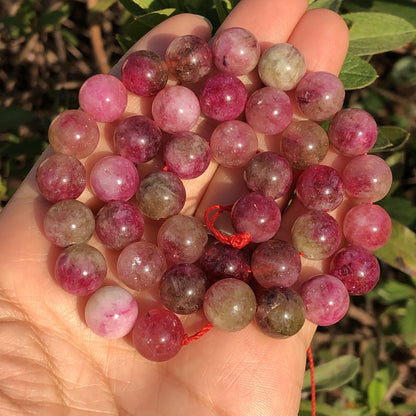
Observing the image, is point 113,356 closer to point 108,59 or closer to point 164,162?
point 164,162

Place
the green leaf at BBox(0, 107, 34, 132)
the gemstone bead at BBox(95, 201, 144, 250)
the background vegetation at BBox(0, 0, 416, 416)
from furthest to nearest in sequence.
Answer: the green leaf at BBox(0, 107, 34, 132)
the background vegetation at BBox(0, 0, 416, 416)
the gemstone bead at BBox(95, 201, 144, 250)

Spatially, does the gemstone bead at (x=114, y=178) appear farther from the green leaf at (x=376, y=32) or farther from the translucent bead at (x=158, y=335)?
the green leaf at (x=376, y=32)

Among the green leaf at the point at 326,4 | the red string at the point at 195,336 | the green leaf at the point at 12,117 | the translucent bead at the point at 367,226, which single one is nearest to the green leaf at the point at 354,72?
the green leaf at the point at 326,4

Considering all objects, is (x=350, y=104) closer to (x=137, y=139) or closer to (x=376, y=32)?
(x=376, y=32)

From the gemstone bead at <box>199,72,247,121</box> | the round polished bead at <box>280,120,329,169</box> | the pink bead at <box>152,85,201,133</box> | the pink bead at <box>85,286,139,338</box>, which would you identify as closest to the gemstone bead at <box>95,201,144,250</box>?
the pink bead at <box>85,286,139,338</box>

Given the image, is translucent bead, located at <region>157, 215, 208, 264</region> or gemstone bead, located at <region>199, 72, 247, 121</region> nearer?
translucent bead, located at <region>157, 215, 208, 264</region>

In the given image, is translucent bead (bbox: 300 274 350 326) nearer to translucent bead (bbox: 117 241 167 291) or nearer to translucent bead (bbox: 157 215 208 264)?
translucent bead (bbox: 157 215 208 264)

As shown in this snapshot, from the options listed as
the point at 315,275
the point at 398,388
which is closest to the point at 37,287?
the point at 315,275
